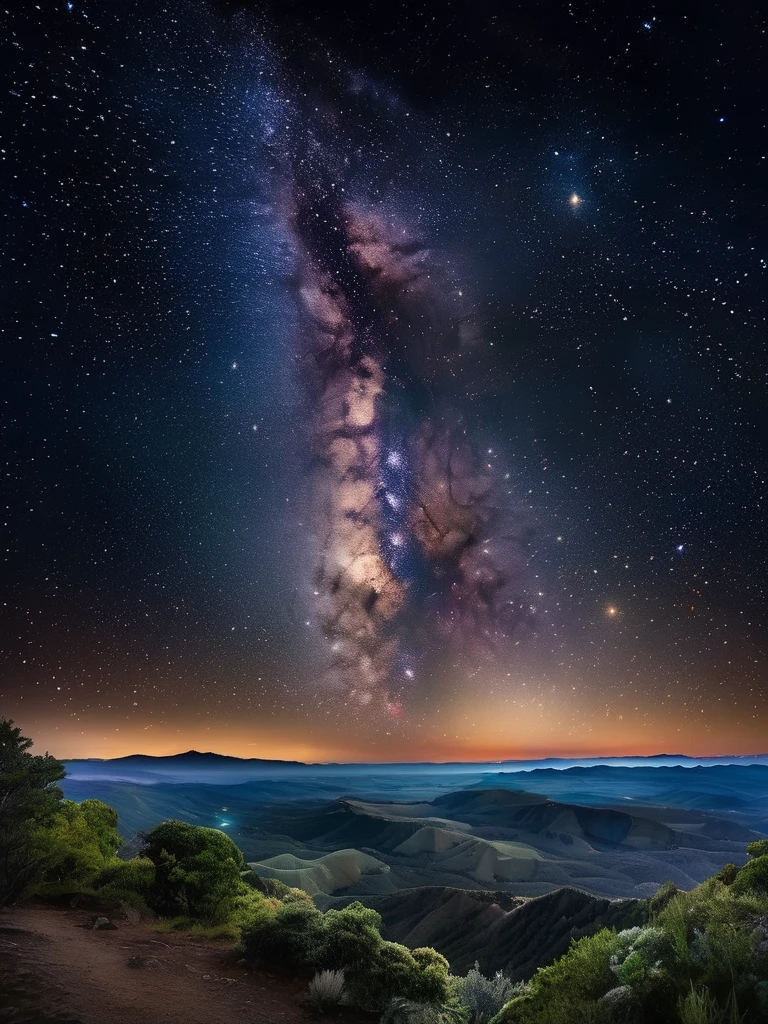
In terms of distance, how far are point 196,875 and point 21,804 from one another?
143 inches

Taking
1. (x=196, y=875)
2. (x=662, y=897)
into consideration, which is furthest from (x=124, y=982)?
(x=662, y=897)

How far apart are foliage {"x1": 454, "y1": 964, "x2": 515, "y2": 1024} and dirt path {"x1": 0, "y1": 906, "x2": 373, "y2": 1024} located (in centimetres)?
327

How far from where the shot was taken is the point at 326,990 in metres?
6.83

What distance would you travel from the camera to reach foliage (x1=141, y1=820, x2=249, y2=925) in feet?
35.1

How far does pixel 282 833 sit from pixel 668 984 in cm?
19790

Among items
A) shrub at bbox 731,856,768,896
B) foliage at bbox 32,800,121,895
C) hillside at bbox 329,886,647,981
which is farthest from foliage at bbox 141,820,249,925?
hillside at bbox 329,886,647,981

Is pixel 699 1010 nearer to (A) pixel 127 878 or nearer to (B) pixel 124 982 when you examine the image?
(B) pixel 124 982

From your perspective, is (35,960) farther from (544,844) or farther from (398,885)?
(544,844)

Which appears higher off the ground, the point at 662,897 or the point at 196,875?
the point at 662,897

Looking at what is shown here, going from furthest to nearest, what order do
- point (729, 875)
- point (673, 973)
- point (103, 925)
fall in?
point (103, 925)
point (729, 875)
point (673, 973)

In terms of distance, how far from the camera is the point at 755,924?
5324 mm

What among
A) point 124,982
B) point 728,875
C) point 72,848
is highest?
point 728,875

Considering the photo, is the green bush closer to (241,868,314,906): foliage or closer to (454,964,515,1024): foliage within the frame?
(241,868,314,906): foliage

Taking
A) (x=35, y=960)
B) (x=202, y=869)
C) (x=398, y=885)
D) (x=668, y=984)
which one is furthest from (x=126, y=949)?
(x=398, y=885)
